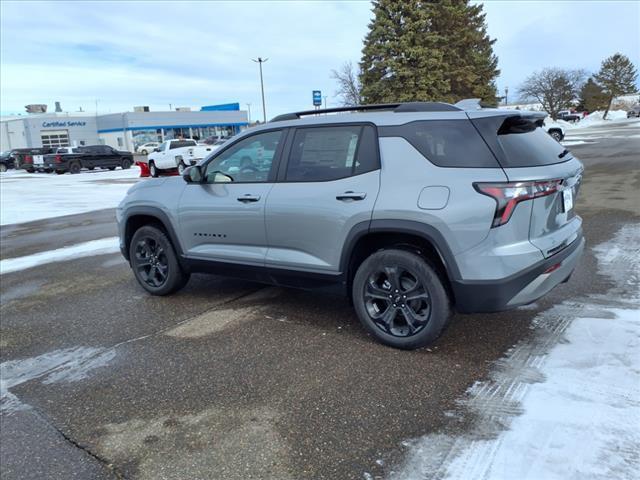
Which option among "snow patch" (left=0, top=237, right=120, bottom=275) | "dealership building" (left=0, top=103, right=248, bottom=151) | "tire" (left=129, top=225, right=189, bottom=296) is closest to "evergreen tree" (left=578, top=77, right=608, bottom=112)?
"dealership building" (left=0, top=103, right=248, bottom=151)

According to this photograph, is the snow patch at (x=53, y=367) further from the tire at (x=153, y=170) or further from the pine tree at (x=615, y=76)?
the pine tree at (x=615, y=76)

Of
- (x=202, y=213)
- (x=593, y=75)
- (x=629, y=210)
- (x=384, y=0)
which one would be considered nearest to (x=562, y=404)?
(x=202, y=213)

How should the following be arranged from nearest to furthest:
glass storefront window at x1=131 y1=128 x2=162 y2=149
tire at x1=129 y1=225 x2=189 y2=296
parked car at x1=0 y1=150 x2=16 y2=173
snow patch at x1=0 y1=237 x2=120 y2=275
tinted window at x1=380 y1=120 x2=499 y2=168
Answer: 1. tinted window at x1=380 y1=120 x2=499 y2=168
2. tire at x1=129 y1=225 x2=189 y2=296
3. snow patch at x1=0 y1=237 x2=120 y2=275
4. parked car at x1=0 y1=150 x2=16 y2=173
5. glass storefront window at x1=131 y1=128 x2=162 y2=149

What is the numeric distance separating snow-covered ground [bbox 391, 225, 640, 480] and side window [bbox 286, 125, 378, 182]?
1.77m

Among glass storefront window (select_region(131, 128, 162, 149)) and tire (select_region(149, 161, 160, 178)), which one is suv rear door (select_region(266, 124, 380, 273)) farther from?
glass storefront window (select_region(131, 128, 162, 149))

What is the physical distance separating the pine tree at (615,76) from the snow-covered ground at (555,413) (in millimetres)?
81437

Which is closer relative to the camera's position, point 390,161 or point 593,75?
point 390,161

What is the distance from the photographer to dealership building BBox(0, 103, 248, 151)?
2440 inches

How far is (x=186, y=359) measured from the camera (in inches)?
161

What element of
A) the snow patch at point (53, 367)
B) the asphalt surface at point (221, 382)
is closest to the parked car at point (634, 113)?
the asphalt surface at point (221, 382)

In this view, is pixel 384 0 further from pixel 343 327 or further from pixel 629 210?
pixel 343 327

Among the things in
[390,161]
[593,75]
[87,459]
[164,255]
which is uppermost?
[593,75]

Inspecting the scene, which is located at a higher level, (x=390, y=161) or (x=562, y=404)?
(x=390, y=161)

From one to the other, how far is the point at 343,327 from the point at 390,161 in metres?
1.51
